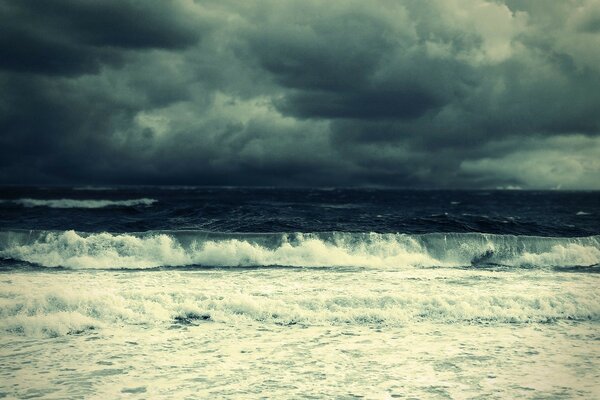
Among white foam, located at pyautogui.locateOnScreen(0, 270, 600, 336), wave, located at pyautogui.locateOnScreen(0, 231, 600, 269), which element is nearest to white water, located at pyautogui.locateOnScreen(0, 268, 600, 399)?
white foam, located at pyautogui.locateOnScreen(0, 270, 600, 336)

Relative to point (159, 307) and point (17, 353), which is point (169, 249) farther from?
point (17, 353)

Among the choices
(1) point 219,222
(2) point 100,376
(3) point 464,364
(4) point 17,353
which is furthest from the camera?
(1) point 219,222

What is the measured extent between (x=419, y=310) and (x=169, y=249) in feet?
37.5

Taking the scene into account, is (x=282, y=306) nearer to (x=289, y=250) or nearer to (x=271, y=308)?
(x=271, y=308)

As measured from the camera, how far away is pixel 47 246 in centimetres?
1916

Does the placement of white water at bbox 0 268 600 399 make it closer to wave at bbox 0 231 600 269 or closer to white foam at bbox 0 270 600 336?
white foam at bbox 0 270 600 336

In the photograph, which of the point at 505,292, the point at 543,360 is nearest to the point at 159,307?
the point at 543,360

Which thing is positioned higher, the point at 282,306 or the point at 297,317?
the point at 282,306

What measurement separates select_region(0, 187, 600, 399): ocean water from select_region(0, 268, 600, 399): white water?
0.14 feet

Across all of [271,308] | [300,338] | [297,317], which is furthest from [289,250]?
[300,338]

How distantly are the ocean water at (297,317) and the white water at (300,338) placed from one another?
43 mm

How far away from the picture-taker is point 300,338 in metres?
8.89

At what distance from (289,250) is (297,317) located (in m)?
8.38

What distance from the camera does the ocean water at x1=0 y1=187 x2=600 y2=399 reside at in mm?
6836
